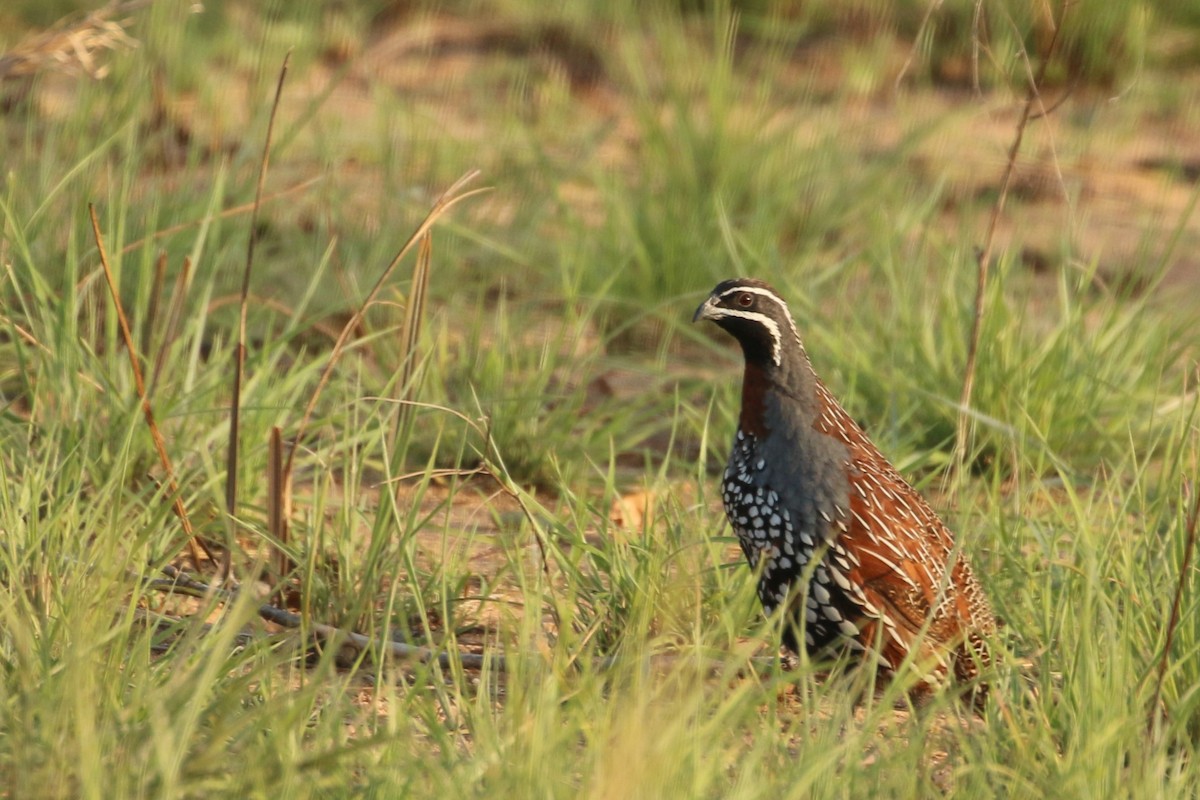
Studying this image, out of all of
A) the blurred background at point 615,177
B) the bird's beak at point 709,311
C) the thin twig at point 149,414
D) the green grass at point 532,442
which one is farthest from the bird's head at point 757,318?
the thin twig at point 149,414

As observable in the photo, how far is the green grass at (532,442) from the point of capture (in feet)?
9.98

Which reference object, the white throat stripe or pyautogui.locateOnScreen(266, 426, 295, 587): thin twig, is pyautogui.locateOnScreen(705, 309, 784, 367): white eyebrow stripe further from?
pyautogui.locateOnScreen(266, 426, 295, 587): thin twig

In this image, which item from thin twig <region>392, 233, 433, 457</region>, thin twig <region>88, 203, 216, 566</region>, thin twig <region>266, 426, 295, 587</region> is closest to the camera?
thin twig <region>392, 233, 433, 457</region>

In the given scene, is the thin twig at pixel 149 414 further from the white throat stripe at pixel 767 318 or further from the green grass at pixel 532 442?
the white throat stripe at pixel 767 318

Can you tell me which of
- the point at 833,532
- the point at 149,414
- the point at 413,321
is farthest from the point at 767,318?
the point at 149,414

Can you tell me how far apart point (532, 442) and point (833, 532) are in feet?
4.87

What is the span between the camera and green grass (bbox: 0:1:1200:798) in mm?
3043

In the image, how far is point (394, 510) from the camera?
3877mm

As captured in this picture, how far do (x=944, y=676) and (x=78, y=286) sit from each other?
7.77ft

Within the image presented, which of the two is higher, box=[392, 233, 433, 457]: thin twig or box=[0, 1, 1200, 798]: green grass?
box=[392, 233, 433, 457]: thin twig

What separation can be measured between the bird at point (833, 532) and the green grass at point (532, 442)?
114 mm

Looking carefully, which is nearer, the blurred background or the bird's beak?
the bird's beak

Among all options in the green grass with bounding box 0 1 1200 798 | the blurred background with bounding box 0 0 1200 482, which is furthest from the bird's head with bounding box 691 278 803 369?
the blurred background with bounding box 0 0 1200 482

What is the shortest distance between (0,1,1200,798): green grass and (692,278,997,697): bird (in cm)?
11
